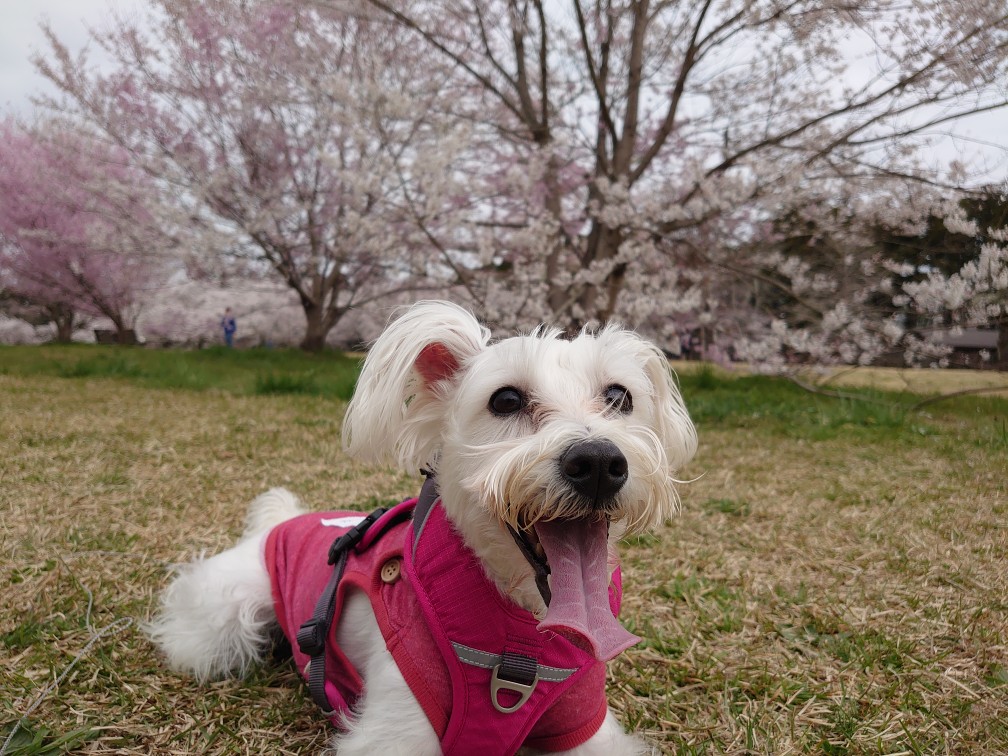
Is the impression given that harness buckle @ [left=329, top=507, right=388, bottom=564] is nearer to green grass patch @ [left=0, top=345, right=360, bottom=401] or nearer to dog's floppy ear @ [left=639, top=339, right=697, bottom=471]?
dog's floppy ear @ [left=639, top=339, right=697, bottom=471]

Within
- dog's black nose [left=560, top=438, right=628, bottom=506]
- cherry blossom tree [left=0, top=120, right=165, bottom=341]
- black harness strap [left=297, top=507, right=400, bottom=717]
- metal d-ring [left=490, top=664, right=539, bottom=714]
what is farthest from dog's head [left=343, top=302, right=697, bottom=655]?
cherry blossom tree [left=0, top=120, right=165, bottom=341]

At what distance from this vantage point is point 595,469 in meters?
1.38

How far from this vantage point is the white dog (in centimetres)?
141

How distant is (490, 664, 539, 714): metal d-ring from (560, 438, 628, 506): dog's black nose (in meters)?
0.48

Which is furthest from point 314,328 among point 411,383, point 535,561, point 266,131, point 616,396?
point 535,561

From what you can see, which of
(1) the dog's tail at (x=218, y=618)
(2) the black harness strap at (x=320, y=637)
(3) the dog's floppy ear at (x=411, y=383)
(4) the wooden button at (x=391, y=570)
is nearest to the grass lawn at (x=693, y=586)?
(1) the dog's tail at (x=218, y=618)

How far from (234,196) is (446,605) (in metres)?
13.5

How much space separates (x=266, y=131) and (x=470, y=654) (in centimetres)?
1454

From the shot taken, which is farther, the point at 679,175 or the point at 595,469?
the point at 679,175

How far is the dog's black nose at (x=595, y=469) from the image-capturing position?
138cm

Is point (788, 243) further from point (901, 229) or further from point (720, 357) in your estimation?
point (720, 357)

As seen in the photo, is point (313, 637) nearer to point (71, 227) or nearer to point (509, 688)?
point (509, 688)

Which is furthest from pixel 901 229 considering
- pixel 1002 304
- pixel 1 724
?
pixel 1 724

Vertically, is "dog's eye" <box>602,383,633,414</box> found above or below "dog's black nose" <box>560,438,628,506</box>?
above
